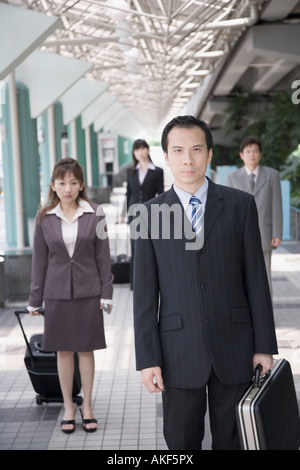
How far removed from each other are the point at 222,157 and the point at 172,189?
33051mm

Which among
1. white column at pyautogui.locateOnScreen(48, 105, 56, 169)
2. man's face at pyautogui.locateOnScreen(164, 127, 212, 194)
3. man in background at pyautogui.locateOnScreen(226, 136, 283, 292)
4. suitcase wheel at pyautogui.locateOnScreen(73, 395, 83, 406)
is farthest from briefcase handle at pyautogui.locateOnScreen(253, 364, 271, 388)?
white column at pyautogui.locateOnScreen(48, 105, 56, 169)

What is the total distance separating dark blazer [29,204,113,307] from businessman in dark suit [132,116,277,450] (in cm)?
185

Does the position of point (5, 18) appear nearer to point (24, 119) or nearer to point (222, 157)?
Answer: point (24, 119)

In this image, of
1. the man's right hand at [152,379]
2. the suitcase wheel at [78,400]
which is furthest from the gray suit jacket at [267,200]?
the man's right hand at [152,379]

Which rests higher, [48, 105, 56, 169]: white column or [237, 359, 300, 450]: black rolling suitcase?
[48, 105, 56, 169]: white column

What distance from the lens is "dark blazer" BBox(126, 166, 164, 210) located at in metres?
9.48

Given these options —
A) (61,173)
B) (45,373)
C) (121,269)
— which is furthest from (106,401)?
(121,269)

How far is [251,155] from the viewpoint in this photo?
280 inches

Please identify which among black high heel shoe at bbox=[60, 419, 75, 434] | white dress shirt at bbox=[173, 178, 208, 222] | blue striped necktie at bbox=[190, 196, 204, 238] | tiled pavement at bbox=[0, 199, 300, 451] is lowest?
tiled pavement at bbox=[0, 199, 300, 451]

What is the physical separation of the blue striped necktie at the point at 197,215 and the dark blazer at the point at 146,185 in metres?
6.51

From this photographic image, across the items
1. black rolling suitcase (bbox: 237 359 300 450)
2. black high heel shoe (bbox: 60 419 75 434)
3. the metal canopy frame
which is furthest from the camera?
the metal canopy frame

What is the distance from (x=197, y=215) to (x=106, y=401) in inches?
121

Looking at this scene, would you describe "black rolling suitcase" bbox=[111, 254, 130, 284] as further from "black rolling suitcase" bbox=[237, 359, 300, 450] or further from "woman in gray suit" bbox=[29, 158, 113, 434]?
"black rolling suitcase" bbox=[237, 359, 300, 450]

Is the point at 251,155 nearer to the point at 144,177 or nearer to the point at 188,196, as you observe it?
the point at 144,177
